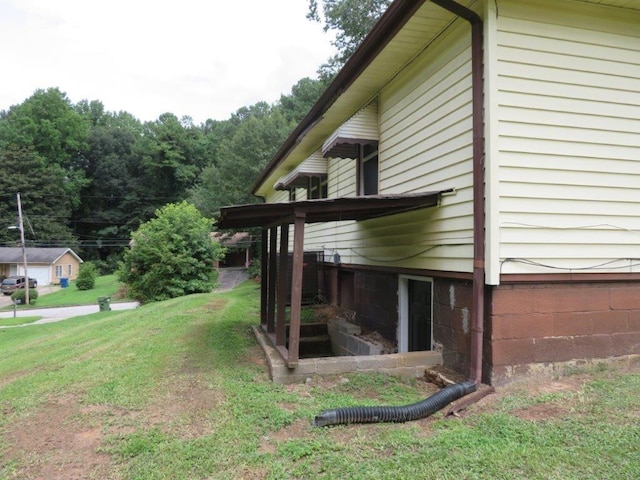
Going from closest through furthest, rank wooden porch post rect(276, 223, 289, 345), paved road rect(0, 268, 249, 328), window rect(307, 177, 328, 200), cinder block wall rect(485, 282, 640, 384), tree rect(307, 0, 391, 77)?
cinder block wall rect(485, 282, 640, 384) → wooden porch post rect(276, 223, 289, 345) → window rect(307, 177, 328, 200) → tree rect(307, 0, 391, 77) → paved road rect(0, 268, 249, 328)

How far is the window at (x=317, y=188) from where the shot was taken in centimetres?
1079

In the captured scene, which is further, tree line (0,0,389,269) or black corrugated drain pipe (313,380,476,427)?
tree line (0,0,389,269)

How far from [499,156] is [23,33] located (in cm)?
2404

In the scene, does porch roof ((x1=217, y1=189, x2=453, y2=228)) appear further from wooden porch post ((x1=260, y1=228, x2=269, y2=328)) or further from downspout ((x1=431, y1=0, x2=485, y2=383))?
wooden porch post ((x1=260, y1=228, x2=269, y2=328))

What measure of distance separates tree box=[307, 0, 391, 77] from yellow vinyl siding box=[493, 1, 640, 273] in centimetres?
1216

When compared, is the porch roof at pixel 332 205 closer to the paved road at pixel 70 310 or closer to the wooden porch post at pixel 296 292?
the wooden porch post at pixel 296 292

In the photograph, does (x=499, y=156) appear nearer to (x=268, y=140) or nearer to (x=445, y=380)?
(x=445, y=380)

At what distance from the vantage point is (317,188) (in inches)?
451

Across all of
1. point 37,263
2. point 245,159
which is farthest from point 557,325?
point 37,263

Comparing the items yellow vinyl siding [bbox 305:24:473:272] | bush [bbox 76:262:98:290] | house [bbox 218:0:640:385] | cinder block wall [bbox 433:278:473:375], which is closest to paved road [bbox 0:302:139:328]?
bush [bbox 76:262:98:290]

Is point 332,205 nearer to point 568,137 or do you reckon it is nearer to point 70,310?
point 568,137

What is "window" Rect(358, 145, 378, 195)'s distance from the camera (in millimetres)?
7418

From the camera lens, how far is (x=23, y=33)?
19.5 meters

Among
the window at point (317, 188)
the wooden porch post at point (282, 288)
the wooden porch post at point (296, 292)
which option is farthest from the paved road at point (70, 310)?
the wooden porch post at point (296, 292)
